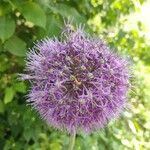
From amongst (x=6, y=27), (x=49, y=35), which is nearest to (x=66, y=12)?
(x=49, y=35)

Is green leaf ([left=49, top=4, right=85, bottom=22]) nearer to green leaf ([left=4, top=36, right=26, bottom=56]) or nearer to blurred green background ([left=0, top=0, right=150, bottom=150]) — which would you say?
blurred green background ([left=0, top=0, right=150, bottom=150])

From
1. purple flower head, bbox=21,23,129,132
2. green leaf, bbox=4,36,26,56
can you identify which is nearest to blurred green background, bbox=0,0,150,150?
green leaf, bbox=4,36,26,56

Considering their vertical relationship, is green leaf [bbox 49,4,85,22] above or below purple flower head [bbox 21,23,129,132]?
above

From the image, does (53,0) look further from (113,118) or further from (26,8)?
(113,118)

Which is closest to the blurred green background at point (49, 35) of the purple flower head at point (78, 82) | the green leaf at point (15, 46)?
the green leaf at point (15, 46)

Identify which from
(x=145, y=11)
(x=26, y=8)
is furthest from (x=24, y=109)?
(x=145, y=11)
